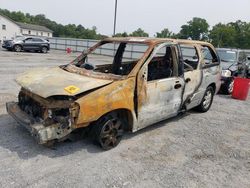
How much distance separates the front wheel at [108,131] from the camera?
4.39 meters

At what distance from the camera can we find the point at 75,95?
4.00 metres

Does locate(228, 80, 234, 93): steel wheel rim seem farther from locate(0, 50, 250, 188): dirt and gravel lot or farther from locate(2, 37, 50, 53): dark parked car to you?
locate(2, 37, 50, 53): dark parked car

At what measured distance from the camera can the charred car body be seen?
32.8 feet

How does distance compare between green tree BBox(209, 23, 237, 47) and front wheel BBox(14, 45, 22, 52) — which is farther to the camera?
green tree BBox(209, 23, 237, 47)

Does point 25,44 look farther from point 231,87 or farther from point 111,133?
point 111,133

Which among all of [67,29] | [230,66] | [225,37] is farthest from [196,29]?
[230,66]

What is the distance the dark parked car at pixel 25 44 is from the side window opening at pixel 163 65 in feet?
68.9

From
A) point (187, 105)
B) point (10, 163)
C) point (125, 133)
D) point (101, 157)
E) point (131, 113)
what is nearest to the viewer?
point (10, 163)

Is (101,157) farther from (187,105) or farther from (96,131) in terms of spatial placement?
(187,105)

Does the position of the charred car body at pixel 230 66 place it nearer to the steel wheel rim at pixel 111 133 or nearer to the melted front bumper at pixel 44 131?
the steel wheel rim at pixel 111 133

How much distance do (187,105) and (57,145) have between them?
3012 mm

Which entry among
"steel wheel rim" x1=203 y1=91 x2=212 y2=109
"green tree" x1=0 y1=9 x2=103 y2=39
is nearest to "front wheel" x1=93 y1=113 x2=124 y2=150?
"steel wheel rim" x1=203 y1=91 x2=212 y2=109

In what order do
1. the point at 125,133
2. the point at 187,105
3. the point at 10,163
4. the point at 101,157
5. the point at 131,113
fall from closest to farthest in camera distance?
the point at 10,163, the point at 101,157, the point at 131,113, the point at 125,133, the point at 187,105

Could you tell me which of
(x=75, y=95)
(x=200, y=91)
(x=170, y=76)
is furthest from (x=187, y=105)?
(x=75, y=95)
